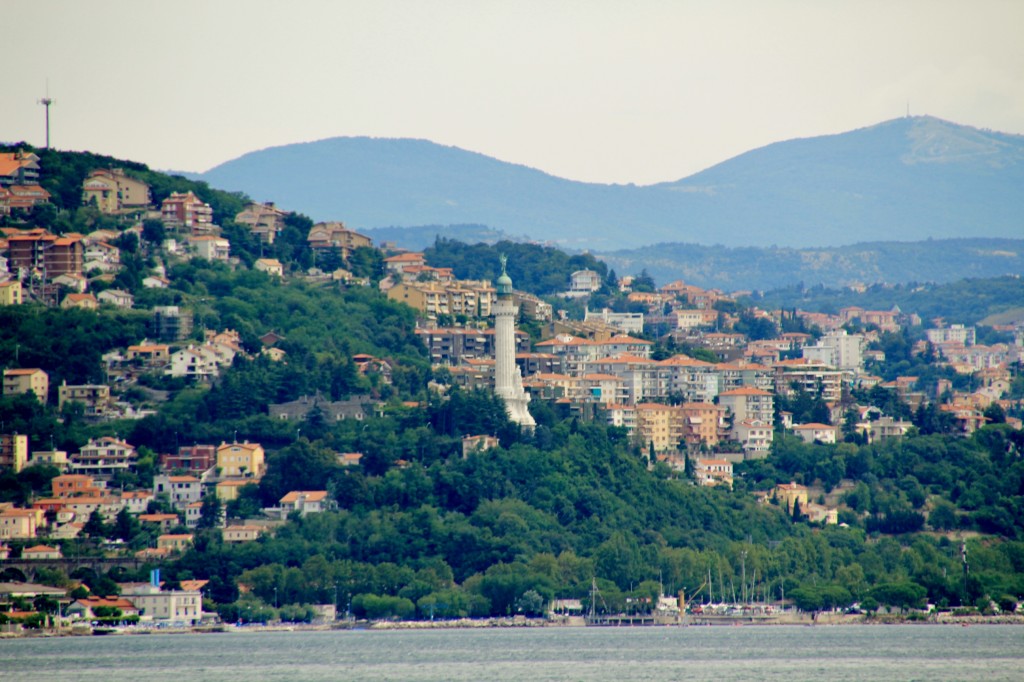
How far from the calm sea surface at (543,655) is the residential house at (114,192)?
31.6 m

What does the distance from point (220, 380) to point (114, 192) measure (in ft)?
68.6

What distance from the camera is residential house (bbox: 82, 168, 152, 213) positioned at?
10972cm

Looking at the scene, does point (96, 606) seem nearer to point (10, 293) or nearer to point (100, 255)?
point (10, 293)

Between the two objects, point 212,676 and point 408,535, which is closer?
point 212,676

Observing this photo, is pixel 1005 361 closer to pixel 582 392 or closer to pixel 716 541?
pixel 582 392

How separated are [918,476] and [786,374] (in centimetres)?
1870

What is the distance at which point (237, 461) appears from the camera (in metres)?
88.2

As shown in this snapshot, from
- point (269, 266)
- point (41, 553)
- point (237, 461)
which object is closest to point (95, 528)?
point (41, 553)

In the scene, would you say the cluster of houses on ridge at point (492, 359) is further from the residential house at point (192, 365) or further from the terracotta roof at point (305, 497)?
the terracotta roof at point (305, 497)

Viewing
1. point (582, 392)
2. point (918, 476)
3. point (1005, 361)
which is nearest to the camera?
point (918, 476)

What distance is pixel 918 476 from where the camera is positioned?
9794cm

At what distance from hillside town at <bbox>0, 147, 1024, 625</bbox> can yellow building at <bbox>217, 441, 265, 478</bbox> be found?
0.26 feet

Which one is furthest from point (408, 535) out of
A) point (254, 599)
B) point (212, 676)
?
point (212, 676)

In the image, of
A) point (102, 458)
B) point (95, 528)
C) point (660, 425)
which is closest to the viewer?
point (95, 528)
